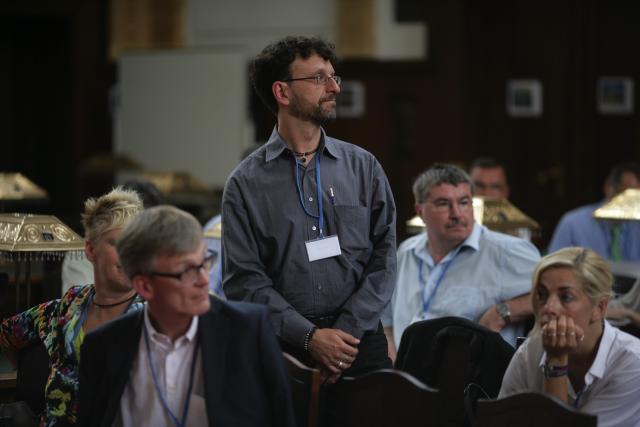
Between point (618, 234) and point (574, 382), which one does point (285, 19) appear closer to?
point (618, 234)

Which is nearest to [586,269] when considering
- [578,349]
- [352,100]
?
[578,349]

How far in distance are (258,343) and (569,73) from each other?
7.34 m

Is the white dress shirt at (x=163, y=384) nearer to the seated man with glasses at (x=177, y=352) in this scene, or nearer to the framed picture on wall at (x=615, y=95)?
the seated man with glasses at (x=177, y=352)

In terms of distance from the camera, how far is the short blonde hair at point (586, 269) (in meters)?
2.65

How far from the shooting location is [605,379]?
8.48 ft

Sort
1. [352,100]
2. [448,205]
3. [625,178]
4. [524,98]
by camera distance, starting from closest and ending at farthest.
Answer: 1. [448,205]
2. [625,178]
3. [524,98]
4. [352,100]

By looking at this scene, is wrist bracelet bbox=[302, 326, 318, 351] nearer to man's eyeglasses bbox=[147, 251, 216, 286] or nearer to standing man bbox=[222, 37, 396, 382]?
standing man bbox=[222, 37, 396, 382]

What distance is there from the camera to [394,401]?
7.32 ft

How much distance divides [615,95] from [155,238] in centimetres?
754

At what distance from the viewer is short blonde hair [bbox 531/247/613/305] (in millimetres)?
2646

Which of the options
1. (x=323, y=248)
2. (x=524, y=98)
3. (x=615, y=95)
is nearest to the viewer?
(x=323, y=248)

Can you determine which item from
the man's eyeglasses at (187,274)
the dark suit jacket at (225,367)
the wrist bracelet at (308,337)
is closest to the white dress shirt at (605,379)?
the wrist bracelet at (308,337)

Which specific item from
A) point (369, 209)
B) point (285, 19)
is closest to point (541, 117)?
point (285, 19)

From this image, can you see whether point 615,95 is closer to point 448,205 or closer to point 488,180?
point 488,180
